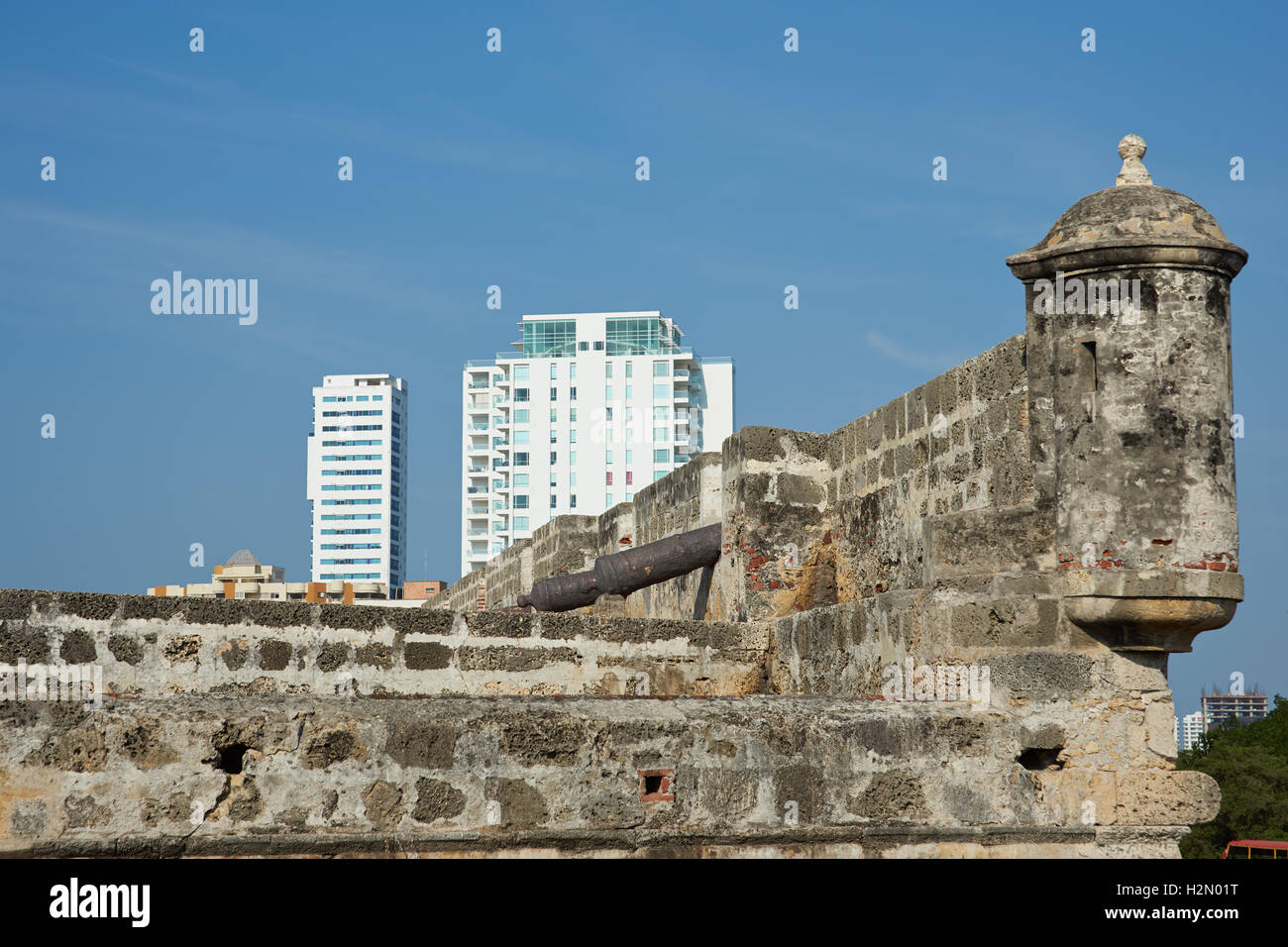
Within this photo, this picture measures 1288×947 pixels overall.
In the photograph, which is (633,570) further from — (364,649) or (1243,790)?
(1243,790)

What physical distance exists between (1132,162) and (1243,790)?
4732cm

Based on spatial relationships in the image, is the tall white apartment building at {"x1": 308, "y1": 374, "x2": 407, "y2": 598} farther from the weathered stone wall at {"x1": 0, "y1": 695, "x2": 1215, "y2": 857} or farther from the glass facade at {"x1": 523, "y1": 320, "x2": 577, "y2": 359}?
the weathered stone wall at {"x1": 0, "y1": 695, "x2": 1215, "y2": 857}

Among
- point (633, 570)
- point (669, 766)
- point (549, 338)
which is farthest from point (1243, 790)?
point (549, 338)

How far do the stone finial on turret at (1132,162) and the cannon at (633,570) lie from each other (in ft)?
16.1

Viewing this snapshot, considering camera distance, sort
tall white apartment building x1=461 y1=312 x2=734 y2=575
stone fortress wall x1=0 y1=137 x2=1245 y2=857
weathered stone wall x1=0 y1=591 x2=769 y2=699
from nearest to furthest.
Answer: stone fortress wall x1=0 y1=137 x2=1245 y2=857 → weathered stone wall x1=0 y1=591 x2=769 y2=699 → tall white apartment building x1=461 y1=312 x2=734 y2=575

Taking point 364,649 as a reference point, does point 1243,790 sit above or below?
below

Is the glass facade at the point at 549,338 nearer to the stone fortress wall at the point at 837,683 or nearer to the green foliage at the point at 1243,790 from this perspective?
the green foliage at the point at 1243,790

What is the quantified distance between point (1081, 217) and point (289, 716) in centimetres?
387

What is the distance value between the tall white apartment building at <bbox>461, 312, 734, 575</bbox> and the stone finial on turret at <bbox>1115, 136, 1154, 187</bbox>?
109 metres

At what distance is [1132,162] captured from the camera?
6145 millimetres

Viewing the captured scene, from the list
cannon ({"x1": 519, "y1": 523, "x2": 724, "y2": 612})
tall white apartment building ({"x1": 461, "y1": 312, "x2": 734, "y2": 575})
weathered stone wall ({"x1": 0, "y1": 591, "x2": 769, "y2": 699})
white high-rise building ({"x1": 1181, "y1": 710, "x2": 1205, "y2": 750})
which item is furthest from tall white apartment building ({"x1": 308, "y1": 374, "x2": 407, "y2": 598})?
weathered stone wall ({"x1": 0, "y1": 591, "x2": 769, "y2": 699})

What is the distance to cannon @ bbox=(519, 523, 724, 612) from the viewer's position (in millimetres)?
10664

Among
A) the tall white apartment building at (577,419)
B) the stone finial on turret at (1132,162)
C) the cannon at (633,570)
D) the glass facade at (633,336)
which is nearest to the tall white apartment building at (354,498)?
the tall white apartment building at (577,419)
